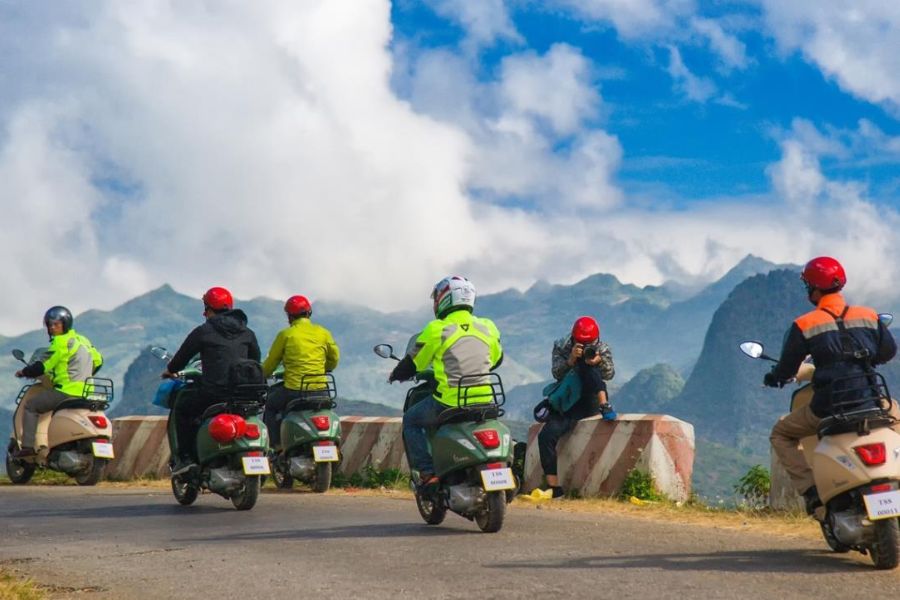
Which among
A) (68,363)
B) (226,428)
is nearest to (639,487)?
(226,428)

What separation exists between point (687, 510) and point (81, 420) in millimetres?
8475

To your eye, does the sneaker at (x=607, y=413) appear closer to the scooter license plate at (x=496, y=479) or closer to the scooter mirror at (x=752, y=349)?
the scooter license plate at (x=496, y=479)

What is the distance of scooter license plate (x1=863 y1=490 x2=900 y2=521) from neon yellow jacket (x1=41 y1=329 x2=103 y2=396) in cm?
1205

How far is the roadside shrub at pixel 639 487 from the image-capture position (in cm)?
1305

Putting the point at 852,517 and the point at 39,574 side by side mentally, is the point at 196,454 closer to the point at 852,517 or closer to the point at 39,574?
the point at 39,574

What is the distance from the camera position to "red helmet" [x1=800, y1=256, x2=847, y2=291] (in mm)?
8164

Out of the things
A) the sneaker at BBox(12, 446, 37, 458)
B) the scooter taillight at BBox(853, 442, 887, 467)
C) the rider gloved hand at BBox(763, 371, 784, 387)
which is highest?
the rider gloved hand at BBox(763, 371, 784, 387)

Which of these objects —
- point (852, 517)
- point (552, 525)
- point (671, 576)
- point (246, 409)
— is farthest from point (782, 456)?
point (246, 409)

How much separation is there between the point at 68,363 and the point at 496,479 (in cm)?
921

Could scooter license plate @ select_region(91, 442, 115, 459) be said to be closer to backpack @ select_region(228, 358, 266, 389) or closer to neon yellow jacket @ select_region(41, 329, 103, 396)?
neon yellow jacket @ select_region(41, 329, 103, 396)

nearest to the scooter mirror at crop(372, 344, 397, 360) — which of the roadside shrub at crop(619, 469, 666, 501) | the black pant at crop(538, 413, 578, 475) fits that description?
the black pant at crop(538, 413, 578, 475)

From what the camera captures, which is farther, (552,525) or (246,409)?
(246,409)

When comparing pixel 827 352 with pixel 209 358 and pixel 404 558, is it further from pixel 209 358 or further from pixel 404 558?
pixel 209 358

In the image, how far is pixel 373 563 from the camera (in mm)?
8289
